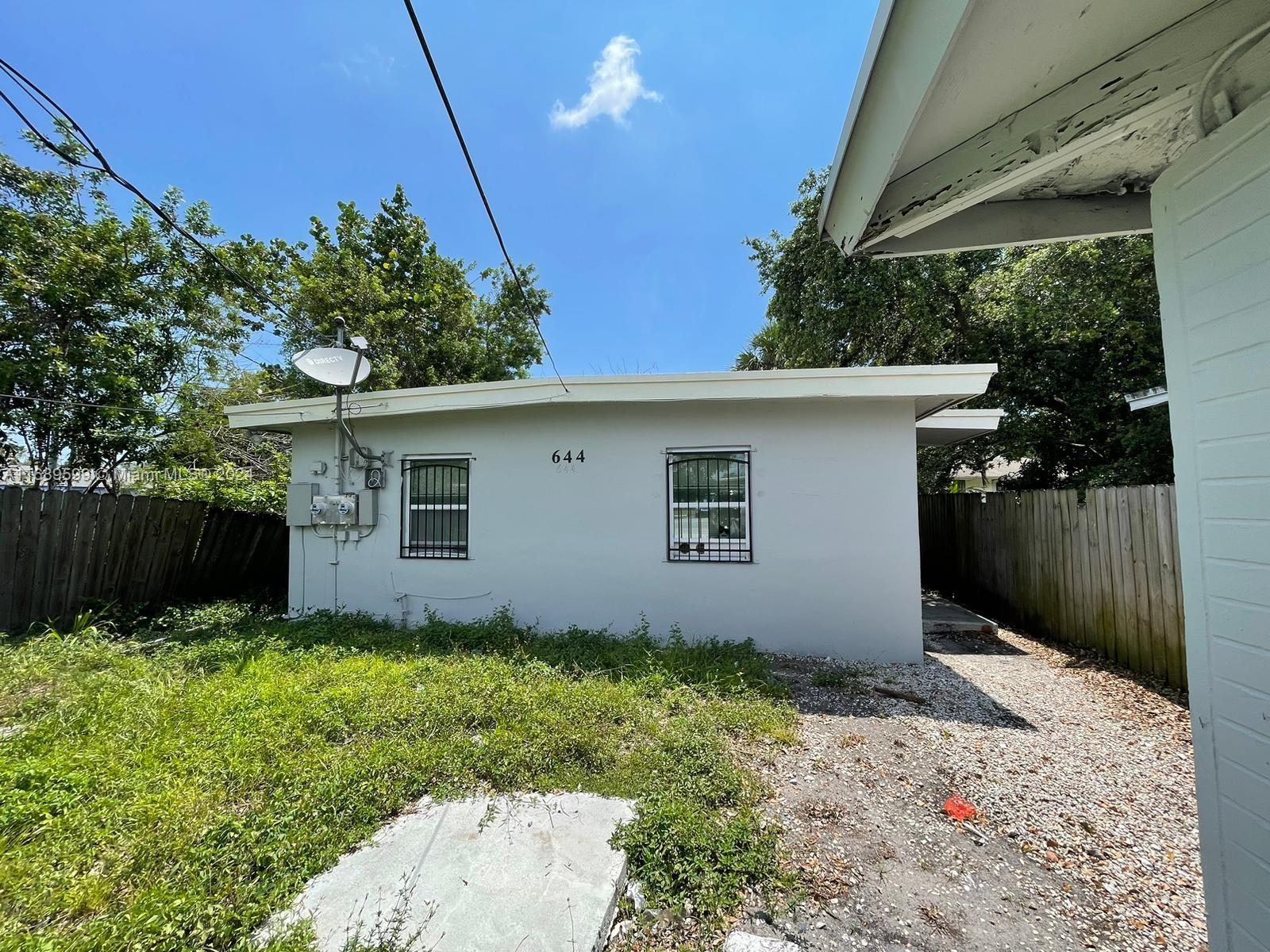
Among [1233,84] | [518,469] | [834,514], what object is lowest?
[834,514]

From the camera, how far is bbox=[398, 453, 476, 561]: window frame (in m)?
5.27

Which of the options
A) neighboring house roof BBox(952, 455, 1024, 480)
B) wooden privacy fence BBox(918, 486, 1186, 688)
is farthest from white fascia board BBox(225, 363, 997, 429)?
neighboring house roof BBox(952, 455, 1024, 480)

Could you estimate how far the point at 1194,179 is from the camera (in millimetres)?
1125

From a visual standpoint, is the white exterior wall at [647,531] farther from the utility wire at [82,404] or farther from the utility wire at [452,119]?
the utility wire at [82,404]

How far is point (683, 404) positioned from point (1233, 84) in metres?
3.78

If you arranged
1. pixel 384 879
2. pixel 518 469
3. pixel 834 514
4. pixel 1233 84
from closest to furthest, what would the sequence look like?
pixel 1233 84 < pixel 384 879 < pixel 834 514 < pixel 518 469

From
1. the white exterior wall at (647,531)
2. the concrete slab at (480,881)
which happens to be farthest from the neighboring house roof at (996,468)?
the concrete slab at (480,881)

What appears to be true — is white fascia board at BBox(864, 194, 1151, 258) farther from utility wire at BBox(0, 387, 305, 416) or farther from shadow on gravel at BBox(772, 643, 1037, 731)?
utility wire at BBox(0, 387, 305, 416)

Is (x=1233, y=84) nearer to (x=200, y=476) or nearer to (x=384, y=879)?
(x=384, y=879)

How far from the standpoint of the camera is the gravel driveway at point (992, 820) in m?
1.66

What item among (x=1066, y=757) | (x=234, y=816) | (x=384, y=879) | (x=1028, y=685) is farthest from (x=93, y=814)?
(x=1028, y=685)

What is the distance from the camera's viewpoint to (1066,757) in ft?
8.91

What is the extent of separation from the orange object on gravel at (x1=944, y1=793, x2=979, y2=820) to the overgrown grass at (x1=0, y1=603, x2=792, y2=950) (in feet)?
2.94

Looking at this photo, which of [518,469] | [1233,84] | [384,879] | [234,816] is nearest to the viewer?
[1233,84]
